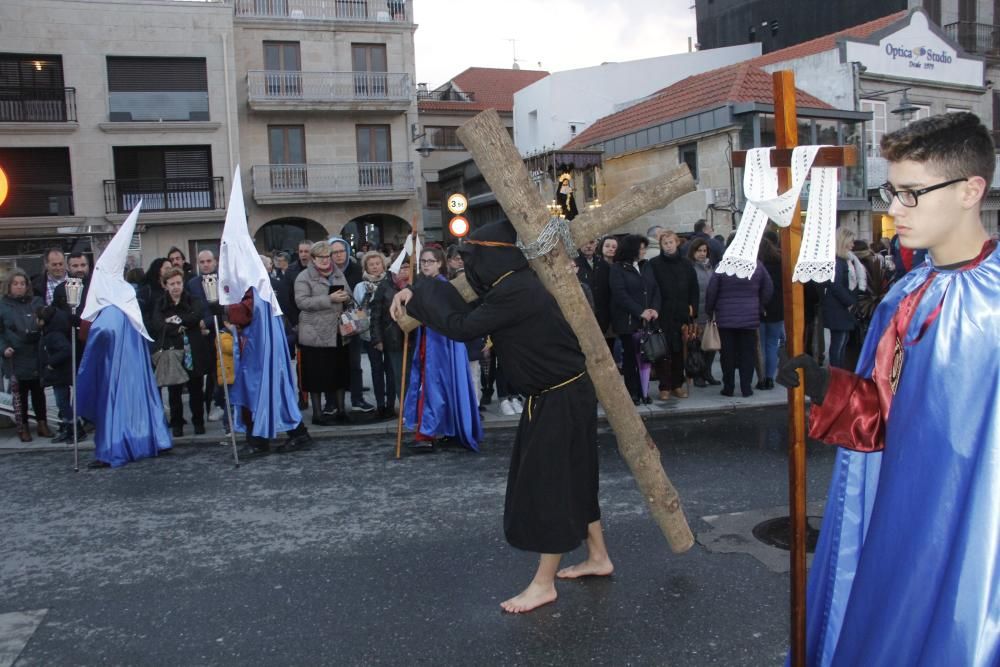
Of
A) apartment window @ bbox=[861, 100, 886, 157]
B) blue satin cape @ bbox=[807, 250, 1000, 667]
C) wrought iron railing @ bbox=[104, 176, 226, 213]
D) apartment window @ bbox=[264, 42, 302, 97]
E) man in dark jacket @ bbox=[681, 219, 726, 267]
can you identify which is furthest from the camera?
apartment window @ bbox=[264, 42, 302, 97]

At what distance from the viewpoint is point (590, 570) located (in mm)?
4410

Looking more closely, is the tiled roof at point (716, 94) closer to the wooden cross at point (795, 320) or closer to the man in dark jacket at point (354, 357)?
the man in dark jacket at point (354, 357)

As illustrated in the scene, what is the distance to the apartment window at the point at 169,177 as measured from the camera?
27.2 meters

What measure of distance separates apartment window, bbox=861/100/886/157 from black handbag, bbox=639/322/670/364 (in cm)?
1563

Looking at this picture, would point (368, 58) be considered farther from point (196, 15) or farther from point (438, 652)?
point (438, 652)

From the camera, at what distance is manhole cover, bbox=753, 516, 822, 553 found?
189 inches

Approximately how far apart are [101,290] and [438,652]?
18.1 feet

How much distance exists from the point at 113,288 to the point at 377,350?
2608 millimetres

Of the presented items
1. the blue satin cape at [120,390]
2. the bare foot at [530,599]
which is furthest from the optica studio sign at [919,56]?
the bare foot at [530,599]

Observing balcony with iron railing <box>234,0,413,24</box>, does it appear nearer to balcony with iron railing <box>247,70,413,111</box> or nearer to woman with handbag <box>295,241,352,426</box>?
balcony with iron railing <box>247,70,413,111</box>

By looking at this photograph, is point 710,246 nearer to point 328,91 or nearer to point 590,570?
point 590,570

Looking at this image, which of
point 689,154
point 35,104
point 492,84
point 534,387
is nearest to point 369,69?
point 35,104

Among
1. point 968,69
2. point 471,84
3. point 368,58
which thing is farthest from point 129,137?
point 968,69

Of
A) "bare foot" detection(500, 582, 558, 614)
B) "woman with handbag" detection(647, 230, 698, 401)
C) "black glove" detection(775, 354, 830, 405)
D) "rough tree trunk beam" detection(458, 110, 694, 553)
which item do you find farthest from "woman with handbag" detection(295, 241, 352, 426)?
"black glove" detection(775, 354, 830, 405)
